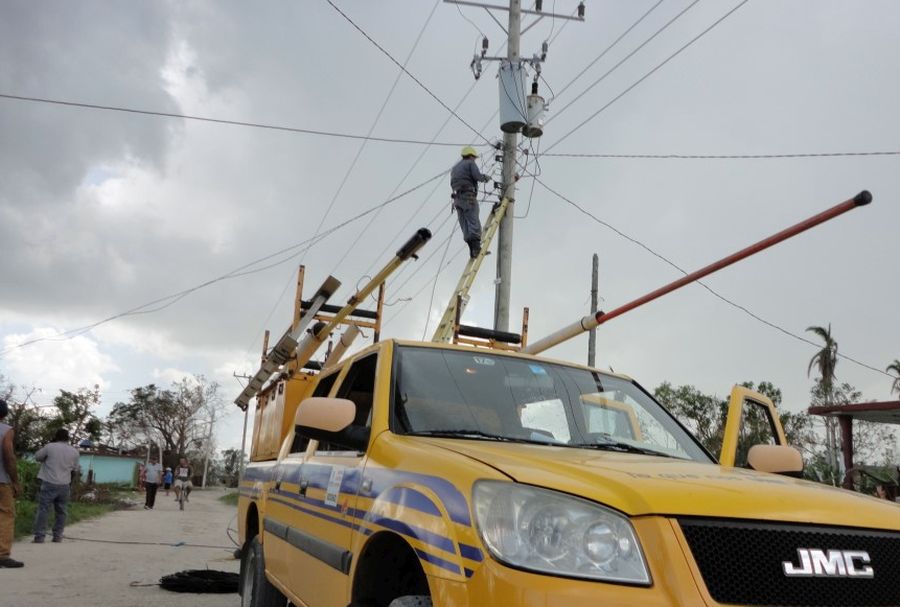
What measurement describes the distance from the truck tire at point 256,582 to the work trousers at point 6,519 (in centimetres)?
413

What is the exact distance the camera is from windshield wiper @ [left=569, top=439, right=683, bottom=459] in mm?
3277

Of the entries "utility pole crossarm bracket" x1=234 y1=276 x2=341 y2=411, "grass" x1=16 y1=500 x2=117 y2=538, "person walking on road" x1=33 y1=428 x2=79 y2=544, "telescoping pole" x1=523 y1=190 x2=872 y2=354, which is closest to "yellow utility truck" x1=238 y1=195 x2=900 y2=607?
"telescoping pole" x1=523 y1=190 x2=872 y2=354

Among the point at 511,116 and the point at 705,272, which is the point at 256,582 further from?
the point at 511,116

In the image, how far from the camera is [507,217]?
13328 mm

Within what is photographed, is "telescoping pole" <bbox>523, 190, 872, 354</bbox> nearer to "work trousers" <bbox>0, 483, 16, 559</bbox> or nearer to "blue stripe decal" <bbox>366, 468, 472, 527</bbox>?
"blue stripe decal" <bbox>366, 468, 472, 527</bbox>

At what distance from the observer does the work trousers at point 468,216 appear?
12242 mm

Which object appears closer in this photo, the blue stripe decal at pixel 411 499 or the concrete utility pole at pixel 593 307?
the blue stripe decal at pixel 411 499

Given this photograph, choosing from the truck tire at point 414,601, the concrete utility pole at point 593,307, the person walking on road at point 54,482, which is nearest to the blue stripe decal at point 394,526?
the truck tire at point 414,601

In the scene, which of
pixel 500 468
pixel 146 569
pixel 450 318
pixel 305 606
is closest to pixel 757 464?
pixel 500 468

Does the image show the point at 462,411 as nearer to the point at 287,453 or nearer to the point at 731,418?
the point at 731,418

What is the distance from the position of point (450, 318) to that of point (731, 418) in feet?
20.3

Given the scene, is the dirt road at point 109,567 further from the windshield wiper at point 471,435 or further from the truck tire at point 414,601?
the truck tire at point 414,601

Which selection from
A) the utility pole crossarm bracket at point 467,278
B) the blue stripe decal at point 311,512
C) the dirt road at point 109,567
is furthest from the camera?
the utility pole crossarm bracket at point 467,278

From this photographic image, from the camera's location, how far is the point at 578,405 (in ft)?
12.2
